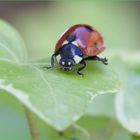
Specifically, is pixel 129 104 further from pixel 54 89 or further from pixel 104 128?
pixel 54 89

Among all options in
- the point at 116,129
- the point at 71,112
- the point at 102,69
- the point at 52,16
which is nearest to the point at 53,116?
the point at 71,112

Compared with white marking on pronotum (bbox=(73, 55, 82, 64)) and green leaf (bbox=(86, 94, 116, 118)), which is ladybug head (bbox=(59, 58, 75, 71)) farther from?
green leaf (bbox=(86, 94, 116, 118))

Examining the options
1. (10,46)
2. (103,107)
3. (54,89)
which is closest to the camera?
(54,89)

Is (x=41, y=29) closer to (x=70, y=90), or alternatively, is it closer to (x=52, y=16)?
(x=52, y=16)

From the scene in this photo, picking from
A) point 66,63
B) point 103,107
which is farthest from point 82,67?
point 103,107

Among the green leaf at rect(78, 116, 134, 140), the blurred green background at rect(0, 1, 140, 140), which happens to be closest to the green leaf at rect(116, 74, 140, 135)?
the green leaf at rect(78, 116, 134, 140)

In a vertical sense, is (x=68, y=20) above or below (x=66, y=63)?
below

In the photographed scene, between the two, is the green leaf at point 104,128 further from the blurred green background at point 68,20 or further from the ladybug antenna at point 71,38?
the blurred green background at point 68,20

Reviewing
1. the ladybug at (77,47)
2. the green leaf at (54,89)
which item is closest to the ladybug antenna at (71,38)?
the ladybug at (77,47)
